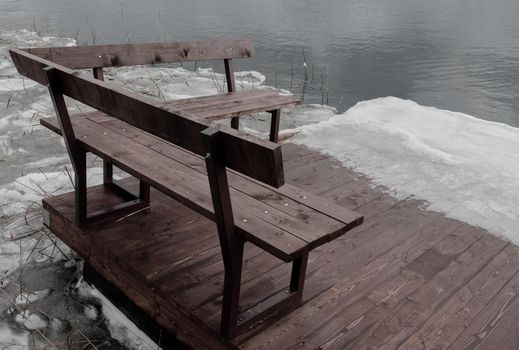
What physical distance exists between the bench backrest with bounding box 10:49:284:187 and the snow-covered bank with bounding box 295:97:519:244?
2.27 m

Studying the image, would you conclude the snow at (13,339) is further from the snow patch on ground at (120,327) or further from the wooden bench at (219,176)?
the wooden bench at (219,176)

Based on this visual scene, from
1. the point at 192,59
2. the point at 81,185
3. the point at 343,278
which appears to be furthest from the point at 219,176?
the point at 192,59

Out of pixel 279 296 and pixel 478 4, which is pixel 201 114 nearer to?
pixel 279 296

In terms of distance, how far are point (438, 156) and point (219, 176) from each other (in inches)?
127

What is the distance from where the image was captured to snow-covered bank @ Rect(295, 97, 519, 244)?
3.81 meters

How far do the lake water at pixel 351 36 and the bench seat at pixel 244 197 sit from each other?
20.7 feet

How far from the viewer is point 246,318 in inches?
93.7

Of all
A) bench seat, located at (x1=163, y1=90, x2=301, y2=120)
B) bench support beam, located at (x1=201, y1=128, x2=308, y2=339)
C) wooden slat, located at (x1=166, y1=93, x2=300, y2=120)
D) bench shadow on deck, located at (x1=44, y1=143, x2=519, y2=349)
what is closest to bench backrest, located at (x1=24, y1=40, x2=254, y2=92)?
bench seat, located at (x1=163, y1=90, x2=301, y2=120)

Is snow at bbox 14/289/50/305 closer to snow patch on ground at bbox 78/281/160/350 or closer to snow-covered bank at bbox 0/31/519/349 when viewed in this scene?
snow-covered bank at bbox 0/31/519/349

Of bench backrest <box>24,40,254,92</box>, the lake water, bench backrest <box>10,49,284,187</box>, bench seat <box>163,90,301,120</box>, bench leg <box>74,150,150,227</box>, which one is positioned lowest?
the lake water

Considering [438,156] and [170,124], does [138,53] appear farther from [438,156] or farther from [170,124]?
[438,156]

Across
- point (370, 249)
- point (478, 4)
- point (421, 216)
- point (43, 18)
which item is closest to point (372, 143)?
point (421, 216)

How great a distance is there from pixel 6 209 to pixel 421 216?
3.01m

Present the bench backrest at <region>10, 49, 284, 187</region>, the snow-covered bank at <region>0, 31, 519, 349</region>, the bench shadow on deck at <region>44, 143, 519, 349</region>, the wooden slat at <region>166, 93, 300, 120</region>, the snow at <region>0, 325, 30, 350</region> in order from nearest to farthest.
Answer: the bench backrest at <region>10, 49, 284, 187</region> → the bench shadow on deck at <region>44, 143, 519, 349</region> → the snow at <region>0, 325, 30, 350</region> → the snow-covered bank at <region>0, 31, 519, 349</region> → the wooden slat at <region>166, 93, 300, 120</region>
